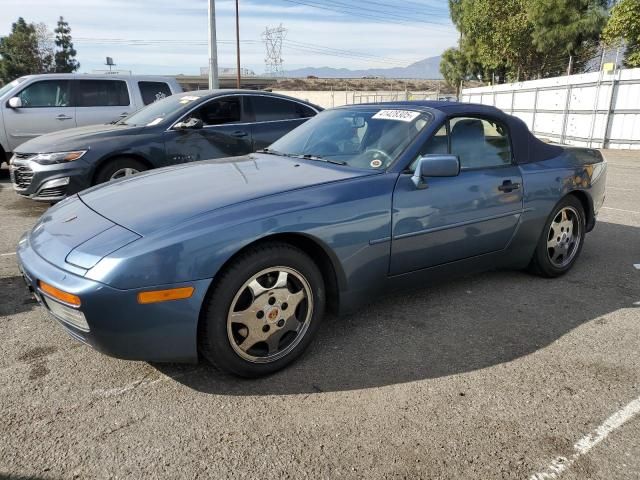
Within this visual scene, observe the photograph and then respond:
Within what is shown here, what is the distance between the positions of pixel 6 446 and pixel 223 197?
1.51m

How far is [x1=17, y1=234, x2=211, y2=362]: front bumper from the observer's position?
89.4 inches

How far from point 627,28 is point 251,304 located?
2324cm

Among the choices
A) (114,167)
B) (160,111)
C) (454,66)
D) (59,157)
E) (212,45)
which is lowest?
(114,167)

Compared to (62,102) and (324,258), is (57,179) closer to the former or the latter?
(62,102)

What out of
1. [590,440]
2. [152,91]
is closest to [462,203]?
[590,440]

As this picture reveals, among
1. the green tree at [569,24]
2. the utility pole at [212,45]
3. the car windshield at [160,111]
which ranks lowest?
the car windshield at [160,111]

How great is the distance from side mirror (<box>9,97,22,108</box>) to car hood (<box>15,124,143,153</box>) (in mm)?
2843

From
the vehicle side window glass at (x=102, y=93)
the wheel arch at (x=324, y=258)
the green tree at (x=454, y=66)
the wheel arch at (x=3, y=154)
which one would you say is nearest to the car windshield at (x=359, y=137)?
the wheel arch at (x=324, y=258)

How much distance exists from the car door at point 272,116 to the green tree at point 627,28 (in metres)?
18.7

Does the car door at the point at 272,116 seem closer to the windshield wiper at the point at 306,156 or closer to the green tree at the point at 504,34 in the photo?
the windshield wiper at the point at 306,156

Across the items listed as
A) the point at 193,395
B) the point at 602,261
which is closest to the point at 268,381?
the point at 193,395

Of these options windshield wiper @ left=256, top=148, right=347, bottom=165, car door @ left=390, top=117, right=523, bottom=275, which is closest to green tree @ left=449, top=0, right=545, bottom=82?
car door @ left=390, top=117, right=523, bottom=275

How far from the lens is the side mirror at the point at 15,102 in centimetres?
868

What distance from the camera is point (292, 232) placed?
2691 millimetres
